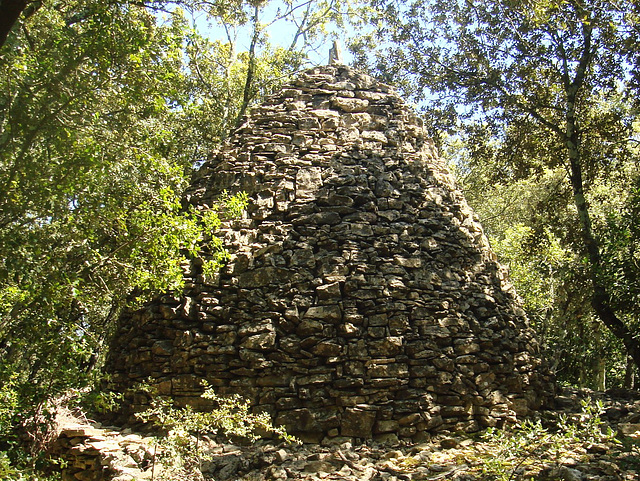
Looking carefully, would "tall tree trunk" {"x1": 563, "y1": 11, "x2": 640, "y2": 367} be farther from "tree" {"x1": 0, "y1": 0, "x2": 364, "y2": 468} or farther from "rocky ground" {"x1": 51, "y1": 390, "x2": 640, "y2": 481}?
"tree" {"x1": 0, "y1": 0, "x2": 364, "y2": 468}

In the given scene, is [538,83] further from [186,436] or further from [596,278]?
[186,436]

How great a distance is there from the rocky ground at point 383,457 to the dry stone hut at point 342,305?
28 cm

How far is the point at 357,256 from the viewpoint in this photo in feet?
20.3

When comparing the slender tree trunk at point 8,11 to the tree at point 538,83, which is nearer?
the slender tree trunk at point 8,11

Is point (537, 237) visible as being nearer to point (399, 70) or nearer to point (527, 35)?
point (527, 35)

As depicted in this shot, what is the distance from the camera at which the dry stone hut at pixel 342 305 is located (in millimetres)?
5488

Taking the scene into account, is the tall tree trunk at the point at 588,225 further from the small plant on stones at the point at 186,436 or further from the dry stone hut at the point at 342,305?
the small plant on stones at the point at 186,436

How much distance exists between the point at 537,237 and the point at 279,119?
569 centimetres

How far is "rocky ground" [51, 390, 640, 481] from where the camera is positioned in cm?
436

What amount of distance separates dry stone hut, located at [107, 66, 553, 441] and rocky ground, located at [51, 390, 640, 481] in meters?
0.28

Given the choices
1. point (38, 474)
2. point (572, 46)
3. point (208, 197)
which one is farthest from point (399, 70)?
point (38, 474)

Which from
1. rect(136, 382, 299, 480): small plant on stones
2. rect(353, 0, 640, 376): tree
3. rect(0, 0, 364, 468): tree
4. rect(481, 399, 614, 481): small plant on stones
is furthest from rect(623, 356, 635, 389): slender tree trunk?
rect(0, 0, 364, 468): tree

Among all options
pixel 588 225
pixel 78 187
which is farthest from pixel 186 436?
pixel 588 225

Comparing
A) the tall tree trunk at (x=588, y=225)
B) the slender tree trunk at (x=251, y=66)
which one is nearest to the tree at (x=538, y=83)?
the tall tree trunk at (x=588, y=225)
